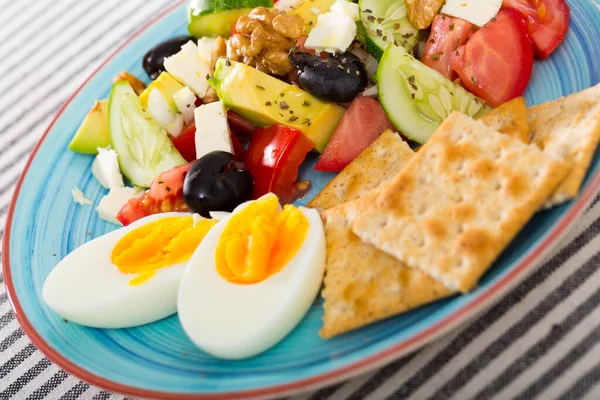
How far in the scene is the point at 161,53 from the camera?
10.5 feet

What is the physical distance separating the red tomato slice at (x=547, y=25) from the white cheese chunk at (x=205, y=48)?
1.51 metres

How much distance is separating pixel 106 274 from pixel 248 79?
3.40 ft

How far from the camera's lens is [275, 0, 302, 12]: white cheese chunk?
2988 mm

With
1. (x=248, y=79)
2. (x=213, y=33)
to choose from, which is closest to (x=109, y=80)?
(x=213, y=33)

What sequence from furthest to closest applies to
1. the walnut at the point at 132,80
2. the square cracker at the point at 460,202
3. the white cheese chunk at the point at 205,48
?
1. the walnut at the point at 132,80
2. the white cheese chunk at the point at 205,48
3. the square cracker at the point at 460,202

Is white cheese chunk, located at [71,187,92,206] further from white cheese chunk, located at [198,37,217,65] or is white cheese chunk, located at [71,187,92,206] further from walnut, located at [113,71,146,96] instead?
white cheese chunk, located at [198,37,217,65]

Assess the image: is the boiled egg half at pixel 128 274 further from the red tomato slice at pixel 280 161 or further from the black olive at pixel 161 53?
the black olive at pixel 161 53

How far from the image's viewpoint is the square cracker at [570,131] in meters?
1.80

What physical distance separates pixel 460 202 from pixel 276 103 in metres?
1.06

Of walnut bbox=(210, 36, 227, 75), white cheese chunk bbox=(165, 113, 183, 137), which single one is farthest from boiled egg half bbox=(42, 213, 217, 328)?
walnut bbox=(210, 36, 227, 75)

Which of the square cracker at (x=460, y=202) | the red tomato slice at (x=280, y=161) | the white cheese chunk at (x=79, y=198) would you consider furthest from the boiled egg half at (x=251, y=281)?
the white cheese chunk at (x=79, y=198)

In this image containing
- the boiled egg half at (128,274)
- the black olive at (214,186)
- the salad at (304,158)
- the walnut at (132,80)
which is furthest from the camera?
the walnut at (132,80)

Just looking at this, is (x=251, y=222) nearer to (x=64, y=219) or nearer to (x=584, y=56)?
(x=64, y=219)

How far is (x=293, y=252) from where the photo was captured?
204cm
